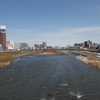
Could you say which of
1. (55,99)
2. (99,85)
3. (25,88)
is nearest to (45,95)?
(55,99)

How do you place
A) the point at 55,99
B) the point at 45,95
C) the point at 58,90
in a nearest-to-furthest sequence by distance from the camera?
1. the point at 55,99
2. the point at 45,95
3. the point at 58,90

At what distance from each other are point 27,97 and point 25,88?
359cm

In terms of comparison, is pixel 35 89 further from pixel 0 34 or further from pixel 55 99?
pixel 0 34

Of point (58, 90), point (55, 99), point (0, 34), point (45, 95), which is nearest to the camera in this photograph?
point (55, 99)

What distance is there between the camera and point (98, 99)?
51.6ft

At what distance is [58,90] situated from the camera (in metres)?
18.7

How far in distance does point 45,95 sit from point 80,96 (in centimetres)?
449

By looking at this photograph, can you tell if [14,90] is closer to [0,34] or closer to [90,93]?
[90,93]

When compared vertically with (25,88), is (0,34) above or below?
above

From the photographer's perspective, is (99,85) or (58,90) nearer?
(58,90)

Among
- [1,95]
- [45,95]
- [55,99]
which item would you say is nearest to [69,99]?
[55,99]

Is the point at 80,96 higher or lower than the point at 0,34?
lower

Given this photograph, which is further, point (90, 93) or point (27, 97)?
point (90, 93)

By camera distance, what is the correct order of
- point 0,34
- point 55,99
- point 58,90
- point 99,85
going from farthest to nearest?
point 0,34
point 99,85
point 58,90
point 55,99
